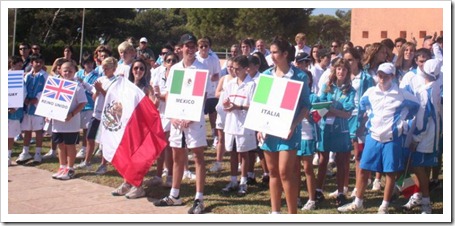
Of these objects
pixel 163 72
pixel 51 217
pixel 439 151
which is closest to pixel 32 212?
pixel 51 217

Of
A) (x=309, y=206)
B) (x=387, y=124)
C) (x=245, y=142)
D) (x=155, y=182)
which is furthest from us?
(x=155, y=182)

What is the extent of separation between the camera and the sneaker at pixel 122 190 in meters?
7.63

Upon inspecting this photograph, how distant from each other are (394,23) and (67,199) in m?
20.8

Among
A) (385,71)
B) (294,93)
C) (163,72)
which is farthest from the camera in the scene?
(163,72)

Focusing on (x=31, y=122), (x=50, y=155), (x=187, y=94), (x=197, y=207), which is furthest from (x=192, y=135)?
(x=31, y=122)

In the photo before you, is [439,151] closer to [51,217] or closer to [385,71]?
[385,71]

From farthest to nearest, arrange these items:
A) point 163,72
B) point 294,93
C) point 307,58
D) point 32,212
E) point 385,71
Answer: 1. point 163,72
2. point 307,58
3. point 32,212
4. point 385,71
5. point 294,93

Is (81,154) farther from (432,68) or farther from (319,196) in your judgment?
(432,68)

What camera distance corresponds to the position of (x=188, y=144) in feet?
22.6

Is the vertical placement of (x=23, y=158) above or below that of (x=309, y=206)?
above

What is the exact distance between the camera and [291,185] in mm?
5812

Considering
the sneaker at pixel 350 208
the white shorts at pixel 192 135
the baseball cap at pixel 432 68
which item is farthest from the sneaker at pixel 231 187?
the baseball cap at pixel 432 68

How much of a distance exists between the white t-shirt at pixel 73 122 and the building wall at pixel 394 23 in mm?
17170

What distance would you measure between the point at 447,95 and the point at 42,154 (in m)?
6.95
